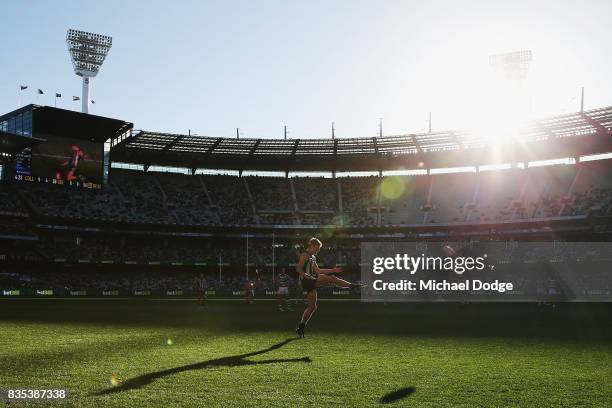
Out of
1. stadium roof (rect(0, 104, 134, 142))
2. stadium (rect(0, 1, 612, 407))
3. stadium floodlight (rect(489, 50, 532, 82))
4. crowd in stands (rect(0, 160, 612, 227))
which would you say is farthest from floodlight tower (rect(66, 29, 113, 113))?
stadium floodlight (rect(489, 50, 532, 82))

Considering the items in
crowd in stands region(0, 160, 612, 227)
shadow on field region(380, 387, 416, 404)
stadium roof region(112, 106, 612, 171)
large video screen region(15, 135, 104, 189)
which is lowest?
shadow on field region(380, 387, 416, 404)

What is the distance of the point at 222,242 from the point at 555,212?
141ft

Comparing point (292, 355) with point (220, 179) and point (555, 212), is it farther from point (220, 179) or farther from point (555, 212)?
point (220, 179)

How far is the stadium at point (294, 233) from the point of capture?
1991cm

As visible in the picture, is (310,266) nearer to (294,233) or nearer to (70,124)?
(70,124)

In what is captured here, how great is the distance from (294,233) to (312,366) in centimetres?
6519

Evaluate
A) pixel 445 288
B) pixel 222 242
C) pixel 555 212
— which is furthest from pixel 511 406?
pixel 222 242

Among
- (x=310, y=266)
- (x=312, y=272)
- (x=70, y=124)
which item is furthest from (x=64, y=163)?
(x=310, y=266)

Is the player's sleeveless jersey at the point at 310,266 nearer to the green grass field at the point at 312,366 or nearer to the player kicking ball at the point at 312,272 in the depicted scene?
the player kicking ball at the point at 312,272

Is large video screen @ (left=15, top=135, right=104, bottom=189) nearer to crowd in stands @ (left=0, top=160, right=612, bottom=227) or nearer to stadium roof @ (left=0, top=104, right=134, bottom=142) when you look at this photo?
stadium roof @ (left=0, top=104, right=134, bottom=142)

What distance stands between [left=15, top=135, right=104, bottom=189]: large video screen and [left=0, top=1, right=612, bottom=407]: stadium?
0.16 meters

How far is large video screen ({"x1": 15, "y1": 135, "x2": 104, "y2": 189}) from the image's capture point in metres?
59.9

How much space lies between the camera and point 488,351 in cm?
1279

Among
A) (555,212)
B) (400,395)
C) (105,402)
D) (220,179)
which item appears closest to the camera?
(105,402)
